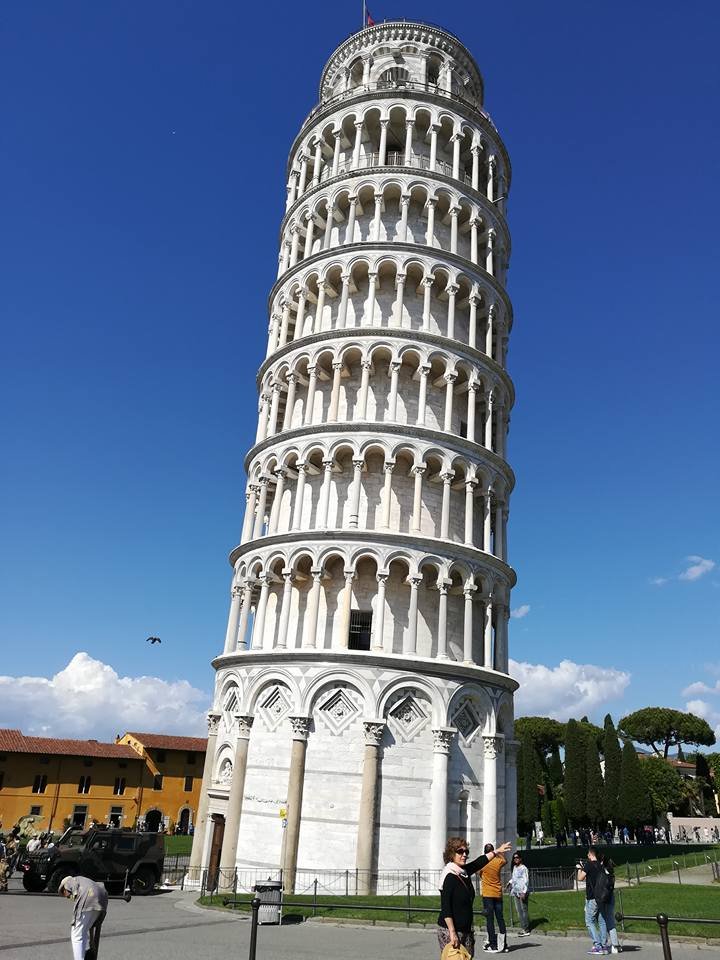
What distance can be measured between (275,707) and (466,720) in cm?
750

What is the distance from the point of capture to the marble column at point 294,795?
25.3m

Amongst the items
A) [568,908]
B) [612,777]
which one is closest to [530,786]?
[612,777]

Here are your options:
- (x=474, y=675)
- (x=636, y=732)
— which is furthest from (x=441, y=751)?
(x=636, y=732)

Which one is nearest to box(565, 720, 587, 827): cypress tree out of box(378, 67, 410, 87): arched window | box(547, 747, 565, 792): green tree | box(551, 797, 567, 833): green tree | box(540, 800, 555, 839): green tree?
box(551, 797, 567, 833): green tree

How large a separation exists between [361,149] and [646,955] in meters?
36.2

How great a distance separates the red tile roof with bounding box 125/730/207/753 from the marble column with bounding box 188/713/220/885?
4567 centimetres

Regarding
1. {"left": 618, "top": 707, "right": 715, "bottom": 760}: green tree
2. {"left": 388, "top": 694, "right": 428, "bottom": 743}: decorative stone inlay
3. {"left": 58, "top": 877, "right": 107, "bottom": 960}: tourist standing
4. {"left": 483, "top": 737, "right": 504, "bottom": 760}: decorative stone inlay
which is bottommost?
{"left": 58, "top": 877, "right": 107, "bottom": 960}: tourist standing

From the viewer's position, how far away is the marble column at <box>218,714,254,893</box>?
26500 millimetres

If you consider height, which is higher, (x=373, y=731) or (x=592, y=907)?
(x=373, y=731)

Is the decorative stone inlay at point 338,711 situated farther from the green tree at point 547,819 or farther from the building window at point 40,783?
the green tree at point 547,819

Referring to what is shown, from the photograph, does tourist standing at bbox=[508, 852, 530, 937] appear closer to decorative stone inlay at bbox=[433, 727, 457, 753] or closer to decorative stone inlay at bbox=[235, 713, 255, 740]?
decorative stone inlay at bbox=[433, 727, 457, 753]

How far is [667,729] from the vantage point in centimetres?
9681

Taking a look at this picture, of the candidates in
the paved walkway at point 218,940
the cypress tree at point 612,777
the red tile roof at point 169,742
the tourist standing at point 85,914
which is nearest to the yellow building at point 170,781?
the red tile roof at point 169,742

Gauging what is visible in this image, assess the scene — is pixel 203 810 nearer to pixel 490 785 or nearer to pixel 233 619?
pixel 233 619
